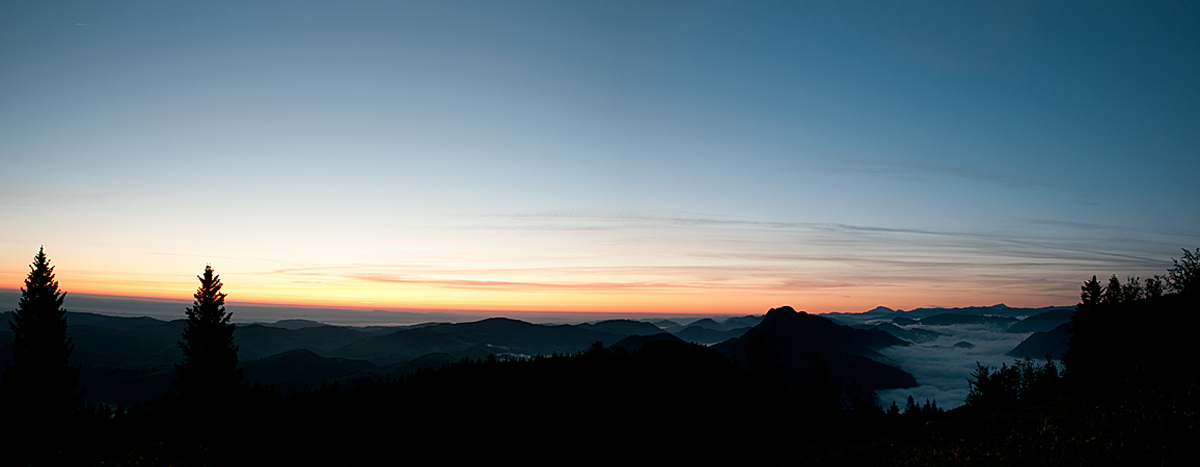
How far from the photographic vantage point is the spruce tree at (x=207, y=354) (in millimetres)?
66125

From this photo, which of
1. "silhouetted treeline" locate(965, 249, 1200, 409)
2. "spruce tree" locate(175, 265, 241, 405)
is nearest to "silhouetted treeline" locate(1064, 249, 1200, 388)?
"silhouetted treeline" locate(965, 249, 1200, 409)

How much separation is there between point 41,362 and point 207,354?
17.3 meters

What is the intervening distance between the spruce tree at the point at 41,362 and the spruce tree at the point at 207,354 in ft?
38.6

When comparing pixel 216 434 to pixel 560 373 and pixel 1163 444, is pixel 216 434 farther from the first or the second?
pixel 1163 444

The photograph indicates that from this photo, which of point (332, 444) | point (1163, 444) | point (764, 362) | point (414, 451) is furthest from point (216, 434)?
point (764, 362)

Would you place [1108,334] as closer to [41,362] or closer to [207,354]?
[207,354]

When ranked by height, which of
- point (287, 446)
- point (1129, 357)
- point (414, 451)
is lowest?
point (414, 451)

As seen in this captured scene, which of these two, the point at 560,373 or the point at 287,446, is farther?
the point at 560,373

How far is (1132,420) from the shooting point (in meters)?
20.2

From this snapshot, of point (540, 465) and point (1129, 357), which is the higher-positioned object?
point (1129, 357)

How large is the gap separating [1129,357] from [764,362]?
68114 millimetres

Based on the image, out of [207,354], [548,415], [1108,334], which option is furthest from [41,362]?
[1108,334]

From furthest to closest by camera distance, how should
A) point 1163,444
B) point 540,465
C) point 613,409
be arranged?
1. point 613,409
2. point 540,465
3. point 1163,444

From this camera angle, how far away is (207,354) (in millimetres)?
67250
